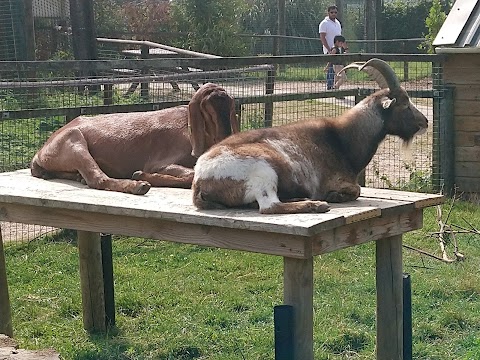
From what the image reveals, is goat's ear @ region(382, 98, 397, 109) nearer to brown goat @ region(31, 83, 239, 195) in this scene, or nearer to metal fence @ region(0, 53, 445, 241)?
brown goat @ region(31, 83, 239, 195)

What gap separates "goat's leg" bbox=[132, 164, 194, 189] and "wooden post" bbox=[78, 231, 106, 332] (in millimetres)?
798

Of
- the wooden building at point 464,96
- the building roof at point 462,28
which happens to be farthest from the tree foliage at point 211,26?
the wooden building at point 464,96

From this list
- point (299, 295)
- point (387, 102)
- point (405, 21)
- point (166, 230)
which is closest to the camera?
point (299, 295)

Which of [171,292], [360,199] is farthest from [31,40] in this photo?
[360,199]

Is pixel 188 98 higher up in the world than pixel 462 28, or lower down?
lower down

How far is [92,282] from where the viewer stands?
6730 millimetres

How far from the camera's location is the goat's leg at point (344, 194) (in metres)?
5.38

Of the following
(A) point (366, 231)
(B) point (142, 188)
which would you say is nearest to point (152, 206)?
(B) point (142, 188)

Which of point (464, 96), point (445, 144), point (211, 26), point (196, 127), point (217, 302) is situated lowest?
point (217, 302)

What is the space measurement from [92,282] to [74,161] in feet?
3.16

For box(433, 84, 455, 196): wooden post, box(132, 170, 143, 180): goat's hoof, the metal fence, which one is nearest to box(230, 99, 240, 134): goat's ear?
box(132, 170, 143, 180): goat's hoof

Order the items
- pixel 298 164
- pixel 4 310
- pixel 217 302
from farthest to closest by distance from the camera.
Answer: pixel 217 302 < pixel 4 310 < pixel 298 164

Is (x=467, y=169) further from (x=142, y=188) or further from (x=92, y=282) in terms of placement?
(x=142, y=188)

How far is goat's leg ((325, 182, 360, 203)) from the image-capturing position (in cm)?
538
